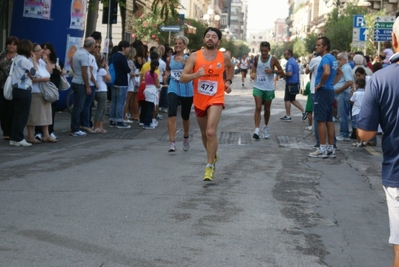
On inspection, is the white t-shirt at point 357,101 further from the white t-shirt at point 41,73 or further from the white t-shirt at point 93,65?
the white t-shirt at point 41,73

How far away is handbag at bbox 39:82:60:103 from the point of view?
14834mm

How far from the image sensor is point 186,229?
7379 mm

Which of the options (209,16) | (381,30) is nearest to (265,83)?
(381,30)

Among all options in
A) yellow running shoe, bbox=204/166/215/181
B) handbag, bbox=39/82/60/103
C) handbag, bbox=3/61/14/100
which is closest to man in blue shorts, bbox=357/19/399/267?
yellow running shoe, bbox=204/166/215/181

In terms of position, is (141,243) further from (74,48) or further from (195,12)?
(195,12)

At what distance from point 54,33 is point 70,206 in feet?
44.1

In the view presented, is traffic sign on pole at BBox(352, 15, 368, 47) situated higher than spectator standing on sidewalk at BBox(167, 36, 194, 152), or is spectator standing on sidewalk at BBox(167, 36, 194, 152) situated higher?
traffic sign on pole at BBox(352, 15, 368, 47)

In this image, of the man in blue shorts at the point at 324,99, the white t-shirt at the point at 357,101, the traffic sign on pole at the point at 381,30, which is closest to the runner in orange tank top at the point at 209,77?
the man in blue shorts at the point at 324,99

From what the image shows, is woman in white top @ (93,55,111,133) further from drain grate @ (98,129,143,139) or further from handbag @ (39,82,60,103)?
handbag @ (39,82,60,103)

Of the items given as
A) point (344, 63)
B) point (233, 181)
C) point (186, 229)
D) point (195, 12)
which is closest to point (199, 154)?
point (233, 181)

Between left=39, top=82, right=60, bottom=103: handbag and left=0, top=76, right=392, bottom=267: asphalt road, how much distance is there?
2.63 ft

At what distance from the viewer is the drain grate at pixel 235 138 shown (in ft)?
52.2

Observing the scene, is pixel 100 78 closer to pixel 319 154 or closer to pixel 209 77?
pixel 319 154

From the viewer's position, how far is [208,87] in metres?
11.0
